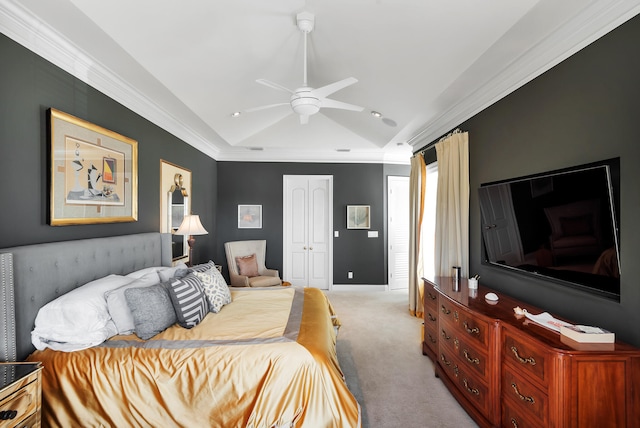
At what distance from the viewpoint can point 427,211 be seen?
14.9 ft

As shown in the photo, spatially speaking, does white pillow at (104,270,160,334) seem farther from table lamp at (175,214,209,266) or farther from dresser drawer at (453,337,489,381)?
dresser drawer at (453,337,489,381)

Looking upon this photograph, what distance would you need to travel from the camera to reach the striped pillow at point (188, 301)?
232 centimetres

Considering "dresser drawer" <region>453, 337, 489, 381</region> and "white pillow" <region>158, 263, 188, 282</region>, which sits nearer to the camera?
"dresser drawer" <region>453, 337, 489, 381</region>

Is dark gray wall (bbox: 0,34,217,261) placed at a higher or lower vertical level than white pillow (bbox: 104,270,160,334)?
higher

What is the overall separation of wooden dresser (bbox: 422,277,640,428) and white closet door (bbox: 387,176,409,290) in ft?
11.1

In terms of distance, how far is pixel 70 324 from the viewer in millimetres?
1964

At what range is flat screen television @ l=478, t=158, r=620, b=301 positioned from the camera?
174cm

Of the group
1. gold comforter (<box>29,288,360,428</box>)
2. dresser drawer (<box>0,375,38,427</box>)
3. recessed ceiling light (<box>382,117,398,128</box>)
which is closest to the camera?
dresser drawer (<box>0,375,38,427</box>)

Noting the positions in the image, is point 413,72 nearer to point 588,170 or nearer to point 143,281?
point 588,170

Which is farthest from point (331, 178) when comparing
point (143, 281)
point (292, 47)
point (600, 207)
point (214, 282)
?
point (600, 207)

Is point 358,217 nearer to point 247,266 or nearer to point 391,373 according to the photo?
point 247,266

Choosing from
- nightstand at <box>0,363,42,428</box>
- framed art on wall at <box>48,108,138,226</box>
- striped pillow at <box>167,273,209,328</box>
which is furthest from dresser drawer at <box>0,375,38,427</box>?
framed art on wall at <box>48,108,138,226</box>

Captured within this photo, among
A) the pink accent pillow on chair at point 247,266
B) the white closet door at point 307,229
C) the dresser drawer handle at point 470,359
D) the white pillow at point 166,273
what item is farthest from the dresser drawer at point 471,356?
the white closet door at point 307,229

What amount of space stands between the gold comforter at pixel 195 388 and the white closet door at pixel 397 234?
178 inches
